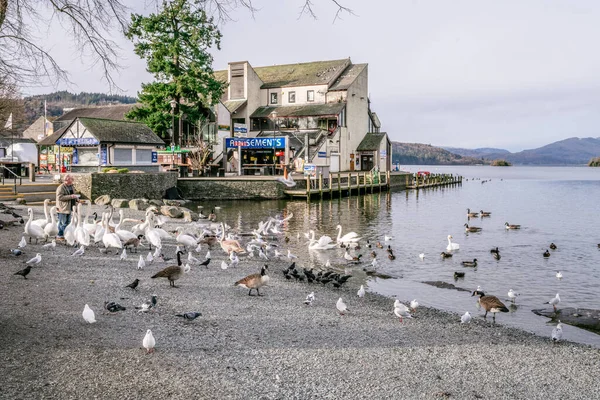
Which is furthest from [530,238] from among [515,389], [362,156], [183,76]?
[362,156]

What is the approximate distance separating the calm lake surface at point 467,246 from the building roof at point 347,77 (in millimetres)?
22062

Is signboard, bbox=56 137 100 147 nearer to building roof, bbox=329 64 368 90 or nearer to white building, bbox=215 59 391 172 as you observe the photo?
white building, bbox=215 59 391 172

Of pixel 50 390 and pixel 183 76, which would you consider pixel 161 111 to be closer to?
pixel 183 76

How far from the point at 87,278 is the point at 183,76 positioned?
43.4 m

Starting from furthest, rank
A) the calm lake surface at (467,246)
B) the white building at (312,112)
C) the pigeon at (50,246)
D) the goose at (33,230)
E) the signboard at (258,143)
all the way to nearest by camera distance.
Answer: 1. the white building at (312,112)
2. the signboard at (258,143)
3. the goose at (33,230)
4. the pigeon at (50,246)
5. the calm lake surface at (467,246)

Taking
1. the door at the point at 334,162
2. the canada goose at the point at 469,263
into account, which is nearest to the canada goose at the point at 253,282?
the canada goose at the point at 469,263

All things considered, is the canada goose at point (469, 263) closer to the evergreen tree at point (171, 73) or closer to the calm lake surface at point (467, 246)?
the calm lake surface at point (467, 246)

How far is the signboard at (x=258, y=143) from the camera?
5859 centimetres

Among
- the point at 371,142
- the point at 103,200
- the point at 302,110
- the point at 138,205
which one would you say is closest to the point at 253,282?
the point at 138,205

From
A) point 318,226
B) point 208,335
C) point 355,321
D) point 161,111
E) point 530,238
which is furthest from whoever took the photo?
point 161,111

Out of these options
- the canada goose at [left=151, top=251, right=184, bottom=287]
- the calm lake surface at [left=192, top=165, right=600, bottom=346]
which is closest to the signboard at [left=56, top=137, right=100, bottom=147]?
the calm lake surface at [left=192, top=165, right=600, bottom=346]

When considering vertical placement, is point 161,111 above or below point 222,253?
above

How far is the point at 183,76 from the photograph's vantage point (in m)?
53.2

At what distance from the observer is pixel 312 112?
68.5m
